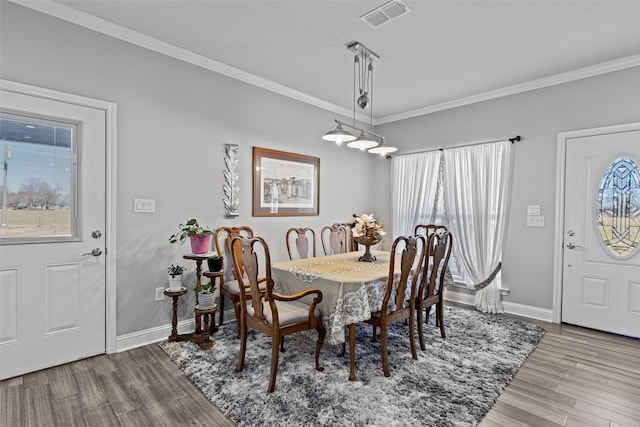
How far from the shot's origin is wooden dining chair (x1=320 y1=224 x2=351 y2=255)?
14.4 ft

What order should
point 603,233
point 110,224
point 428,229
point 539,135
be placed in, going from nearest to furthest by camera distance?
point 110,224 → point 603,233 → point 539,135 → point 428,229

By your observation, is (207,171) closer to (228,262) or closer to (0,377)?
(228,262)

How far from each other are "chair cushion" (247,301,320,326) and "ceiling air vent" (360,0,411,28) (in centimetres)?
238

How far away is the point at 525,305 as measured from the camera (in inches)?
155

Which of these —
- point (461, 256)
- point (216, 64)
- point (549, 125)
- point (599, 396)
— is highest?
point (216, 64)

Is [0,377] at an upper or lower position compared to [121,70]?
lower

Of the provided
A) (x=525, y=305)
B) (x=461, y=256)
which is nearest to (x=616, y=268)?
(x=525, y=305)

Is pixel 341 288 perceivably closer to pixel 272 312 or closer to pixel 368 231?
pixel 272 312

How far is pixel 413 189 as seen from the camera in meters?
5.02

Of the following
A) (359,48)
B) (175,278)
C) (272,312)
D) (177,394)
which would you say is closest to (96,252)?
Result: (175,278)

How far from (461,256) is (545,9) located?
291 centimetres

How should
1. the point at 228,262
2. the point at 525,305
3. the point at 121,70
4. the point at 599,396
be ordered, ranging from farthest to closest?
1. the point at 525,305
2. the point at 228,262
3. the point at 121,70
4. the point at 599,396

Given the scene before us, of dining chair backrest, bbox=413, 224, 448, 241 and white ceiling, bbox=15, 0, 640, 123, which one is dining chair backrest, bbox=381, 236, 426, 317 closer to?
dining chair backrest, bbox=413, 224, 448, 241

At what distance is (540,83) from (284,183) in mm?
3285
